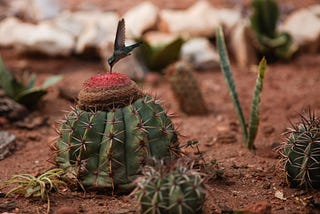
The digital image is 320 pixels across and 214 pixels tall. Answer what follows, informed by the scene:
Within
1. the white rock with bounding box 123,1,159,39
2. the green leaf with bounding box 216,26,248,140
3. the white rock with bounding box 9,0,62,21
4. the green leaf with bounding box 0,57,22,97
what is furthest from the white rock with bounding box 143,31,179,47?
the green leaf with bounding box 216,26,248,140

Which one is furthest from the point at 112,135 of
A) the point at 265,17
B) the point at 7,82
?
the point at 265,17

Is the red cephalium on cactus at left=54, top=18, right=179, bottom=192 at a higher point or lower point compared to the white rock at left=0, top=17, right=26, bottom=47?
lower

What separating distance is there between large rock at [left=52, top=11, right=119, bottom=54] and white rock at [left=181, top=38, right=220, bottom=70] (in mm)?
849

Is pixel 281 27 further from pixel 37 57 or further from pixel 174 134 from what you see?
pixel 174 134

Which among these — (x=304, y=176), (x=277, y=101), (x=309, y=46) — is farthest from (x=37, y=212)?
(x=309, y=46)

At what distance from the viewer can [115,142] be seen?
3.15 metres

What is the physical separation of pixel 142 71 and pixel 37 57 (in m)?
1.29

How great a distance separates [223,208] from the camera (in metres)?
3.06

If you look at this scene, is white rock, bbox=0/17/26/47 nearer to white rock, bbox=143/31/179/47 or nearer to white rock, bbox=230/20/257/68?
white rock, bbox=143/31/179/47

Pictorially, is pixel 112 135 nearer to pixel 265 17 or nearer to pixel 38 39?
pixel 38 39

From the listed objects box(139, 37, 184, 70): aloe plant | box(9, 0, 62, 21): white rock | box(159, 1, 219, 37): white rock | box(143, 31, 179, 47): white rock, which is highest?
box(9, 0, 62, 21): white rock

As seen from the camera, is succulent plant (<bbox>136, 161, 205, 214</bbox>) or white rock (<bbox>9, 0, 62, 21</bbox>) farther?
white rock (<bbox>9, 0, 62, 21</bbox>)

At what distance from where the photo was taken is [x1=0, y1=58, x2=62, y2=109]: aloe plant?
5.15m

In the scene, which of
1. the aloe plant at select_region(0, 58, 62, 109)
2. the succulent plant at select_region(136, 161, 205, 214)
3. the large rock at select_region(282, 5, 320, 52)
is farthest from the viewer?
the large rock at select_region(282, 5, 320, 52)
